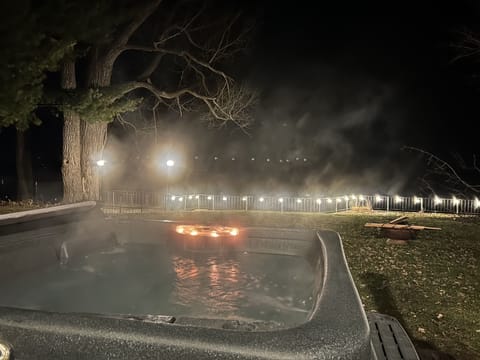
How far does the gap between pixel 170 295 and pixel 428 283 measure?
11.6ft

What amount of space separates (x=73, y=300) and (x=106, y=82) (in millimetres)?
8161

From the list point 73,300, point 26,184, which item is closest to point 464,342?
point 73,300

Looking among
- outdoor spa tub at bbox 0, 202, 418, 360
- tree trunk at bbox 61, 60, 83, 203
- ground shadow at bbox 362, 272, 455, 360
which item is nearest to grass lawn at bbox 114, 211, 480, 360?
ground shadow at bbox 362, 272, 455, 360

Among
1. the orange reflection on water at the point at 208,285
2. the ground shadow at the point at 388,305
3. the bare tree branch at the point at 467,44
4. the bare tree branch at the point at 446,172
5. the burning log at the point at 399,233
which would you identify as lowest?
the ground shadow at the point at 388,305

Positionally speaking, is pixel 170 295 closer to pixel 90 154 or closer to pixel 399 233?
pixel 399 233

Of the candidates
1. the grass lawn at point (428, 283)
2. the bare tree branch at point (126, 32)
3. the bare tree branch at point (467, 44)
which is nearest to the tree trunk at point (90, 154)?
the bare tree branch at point (126, 32)

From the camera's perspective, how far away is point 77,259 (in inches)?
235

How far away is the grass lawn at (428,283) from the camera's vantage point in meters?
4.13

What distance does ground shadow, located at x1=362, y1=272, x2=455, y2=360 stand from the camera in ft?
11.8

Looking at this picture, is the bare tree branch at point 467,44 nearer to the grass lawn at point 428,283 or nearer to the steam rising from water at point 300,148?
the grass lawn at point 428,283

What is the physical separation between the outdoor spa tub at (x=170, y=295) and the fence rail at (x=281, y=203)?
31.1ft

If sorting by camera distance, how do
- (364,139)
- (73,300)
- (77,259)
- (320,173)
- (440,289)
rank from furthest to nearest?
(364,139) → (320,173) → (77,259) → (440,289) → (73,300)

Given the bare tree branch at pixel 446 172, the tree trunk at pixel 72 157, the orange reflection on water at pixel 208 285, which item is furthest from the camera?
the bare tree branch at pixel 446 172

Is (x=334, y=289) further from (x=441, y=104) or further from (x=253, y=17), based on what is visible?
(x=441, y=104)
